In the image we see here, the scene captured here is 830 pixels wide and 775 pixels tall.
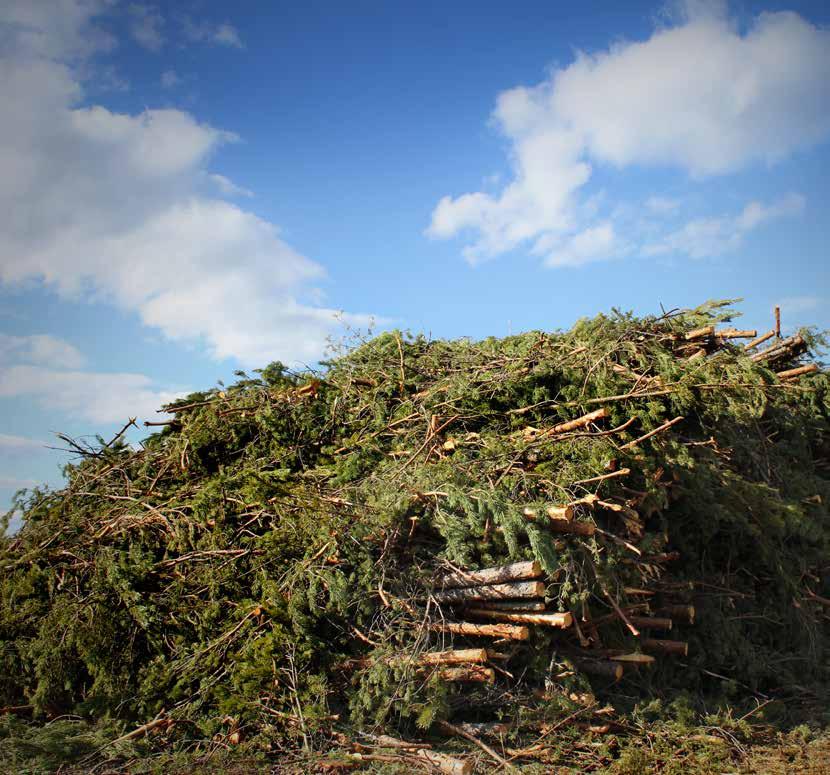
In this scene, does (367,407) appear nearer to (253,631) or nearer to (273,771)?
(253,631)

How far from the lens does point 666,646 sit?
516cm

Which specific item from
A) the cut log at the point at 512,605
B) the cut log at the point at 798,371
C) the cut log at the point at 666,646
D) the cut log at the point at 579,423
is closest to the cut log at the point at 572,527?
the cut log at the point at 512,605

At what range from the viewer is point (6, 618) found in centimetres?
528

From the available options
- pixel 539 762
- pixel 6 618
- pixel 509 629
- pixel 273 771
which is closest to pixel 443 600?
pixel 509 629

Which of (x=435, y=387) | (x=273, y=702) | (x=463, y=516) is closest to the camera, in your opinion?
Answer: (x=273, y=702)

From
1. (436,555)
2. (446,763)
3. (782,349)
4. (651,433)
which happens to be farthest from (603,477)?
(782,349)

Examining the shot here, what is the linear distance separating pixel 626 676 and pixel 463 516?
5.92 ft

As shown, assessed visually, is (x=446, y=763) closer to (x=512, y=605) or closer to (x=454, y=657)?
(x=454, y=657)

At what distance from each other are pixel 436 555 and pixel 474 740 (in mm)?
1144

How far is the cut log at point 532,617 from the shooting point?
14.3ft

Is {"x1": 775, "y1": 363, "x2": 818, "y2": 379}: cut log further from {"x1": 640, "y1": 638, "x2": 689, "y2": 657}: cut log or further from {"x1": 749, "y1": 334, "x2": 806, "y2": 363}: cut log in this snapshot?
{"x1": 640, "y1": 638, "x2": 689, "y2": 657}: cut log

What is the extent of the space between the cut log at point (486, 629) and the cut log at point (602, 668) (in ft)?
2.06

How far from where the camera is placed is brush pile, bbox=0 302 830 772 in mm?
4344

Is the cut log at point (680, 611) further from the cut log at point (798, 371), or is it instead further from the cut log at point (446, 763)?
the cut log at point (798, 371)
